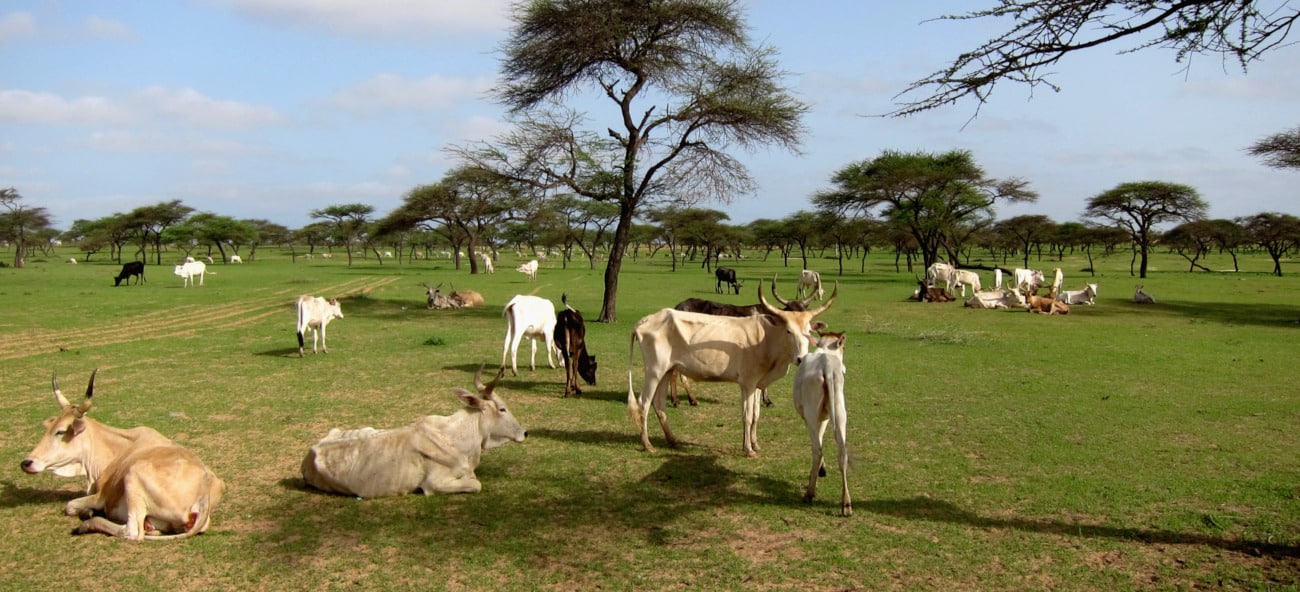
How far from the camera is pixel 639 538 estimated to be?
570cm

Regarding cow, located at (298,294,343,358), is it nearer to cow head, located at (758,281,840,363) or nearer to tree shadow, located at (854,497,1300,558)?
cow head, located at (758,281,840,363)

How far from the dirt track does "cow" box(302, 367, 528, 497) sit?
1077 cm

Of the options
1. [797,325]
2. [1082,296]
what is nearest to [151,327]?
[797,325]

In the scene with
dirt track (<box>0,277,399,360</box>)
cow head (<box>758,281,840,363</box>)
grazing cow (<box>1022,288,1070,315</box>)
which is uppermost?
cow head (<box>758,281,840,363</box>)

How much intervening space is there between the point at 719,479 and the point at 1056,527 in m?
2.72

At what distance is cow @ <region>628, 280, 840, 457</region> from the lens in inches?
320

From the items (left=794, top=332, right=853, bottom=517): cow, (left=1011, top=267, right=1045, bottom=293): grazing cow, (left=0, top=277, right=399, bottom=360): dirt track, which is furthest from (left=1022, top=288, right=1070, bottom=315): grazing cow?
(left=0, top=277, right=399, bottom=360): dirt track

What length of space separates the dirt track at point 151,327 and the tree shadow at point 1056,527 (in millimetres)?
14914

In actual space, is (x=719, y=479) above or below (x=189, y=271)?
below

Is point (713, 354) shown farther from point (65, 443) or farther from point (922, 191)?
point (922, 191)

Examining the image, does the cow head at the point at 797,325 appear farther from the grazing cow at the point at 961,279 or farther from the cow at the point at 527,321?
the grazing cow at the point at 961,279

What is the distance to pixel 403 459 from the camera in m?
6.59

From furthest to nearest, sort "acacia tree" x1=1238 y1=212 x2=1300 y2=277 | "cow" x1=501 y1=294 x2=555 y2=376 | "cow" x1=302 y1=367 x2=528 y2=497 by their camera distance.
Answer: "acacia tree" x1=1238 y1=212 x2=1300 y2=277 < "cow" x1=501 y1=294 x2=555 y2=376 < "cow" x1=302 y1=367 x2=528 y2=497

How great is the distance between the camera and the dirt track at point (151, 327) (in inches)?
596
